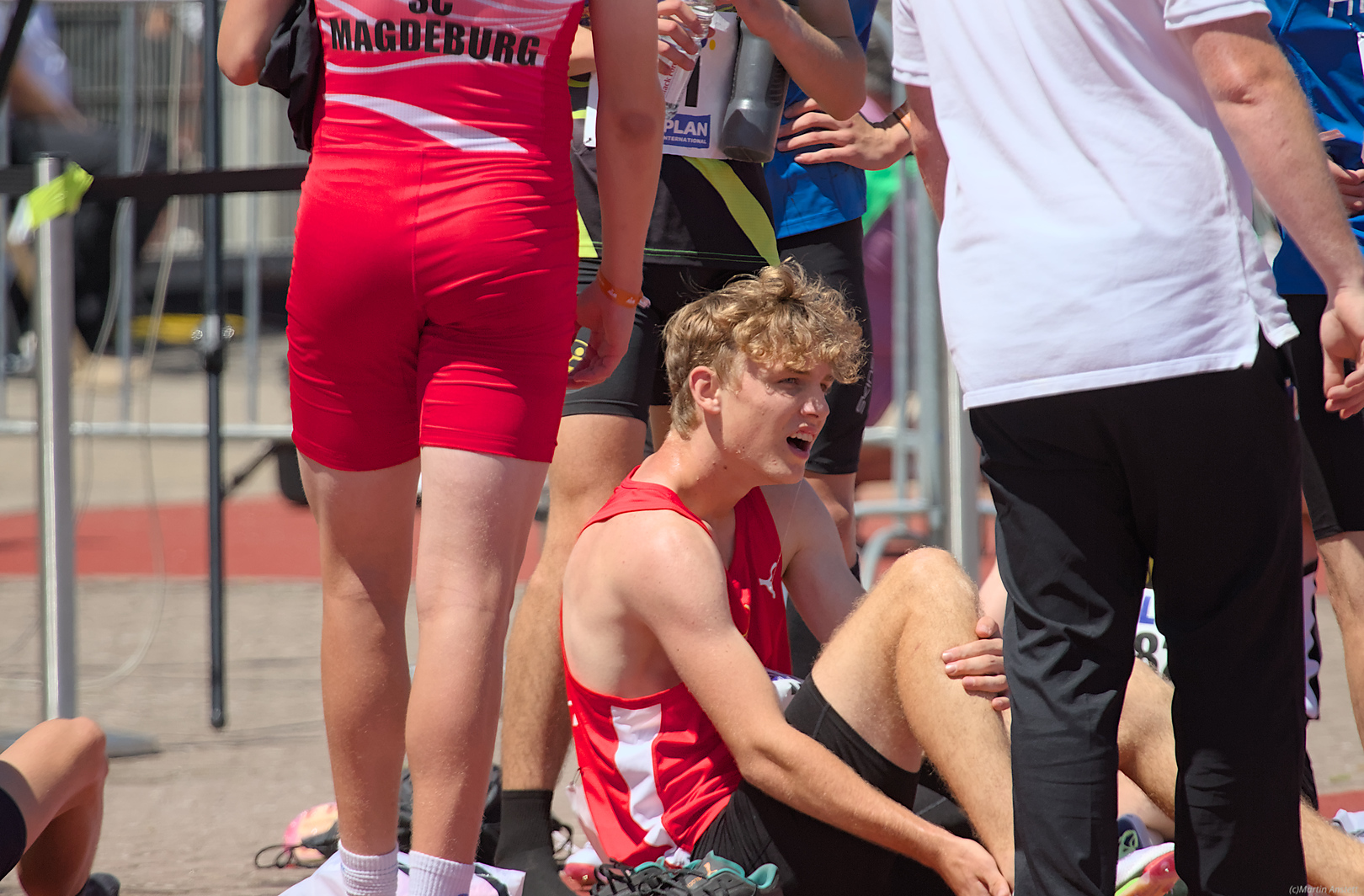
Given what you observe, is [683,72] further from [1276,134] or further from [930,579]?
[1276,134]

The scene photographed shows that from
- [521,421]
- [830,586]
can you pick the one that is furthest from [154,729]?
[521,421]

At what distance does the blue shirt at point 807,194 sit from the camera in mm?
3488

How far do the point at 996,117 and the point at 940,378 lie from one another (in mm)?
3999

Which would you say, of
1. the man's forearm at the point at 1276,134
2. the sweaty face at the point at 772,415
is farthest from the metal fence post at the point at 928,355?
the man's forearm at the point at 1276,134

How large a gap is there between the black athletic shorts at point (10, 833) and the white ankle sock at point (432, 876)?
0.64m

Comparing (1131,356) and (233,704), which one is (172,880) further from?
(1131,356)

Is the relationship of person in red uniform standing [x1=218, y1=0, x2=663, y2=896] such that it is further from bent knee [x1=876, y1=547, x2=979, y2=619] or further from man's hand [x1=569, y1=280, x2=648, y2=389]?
bent knee [x1=876, y1=547, x2=979, y2=619]

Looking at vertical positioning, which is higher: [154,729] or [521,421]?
[521,421]

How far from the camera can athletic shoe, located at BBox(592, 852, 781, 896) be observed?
7.72 feet

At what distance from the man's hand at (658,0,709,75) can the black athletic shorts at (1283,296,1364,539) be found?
1316mm

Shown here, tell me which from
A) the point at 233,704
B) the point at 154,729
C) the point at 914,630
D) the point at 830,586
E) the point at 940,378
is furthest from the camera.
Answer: the point at 940,378

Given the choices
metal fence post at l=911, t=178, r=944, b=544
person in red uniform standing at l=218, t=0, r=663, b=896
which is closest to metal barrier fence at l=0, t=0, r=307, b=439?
metal fence post at l=911, t=178, r=944, b=544

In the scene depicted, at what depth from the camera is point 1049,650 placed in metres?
1.94

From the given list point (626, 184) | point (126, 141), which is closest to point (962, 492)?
point (626, 184)
